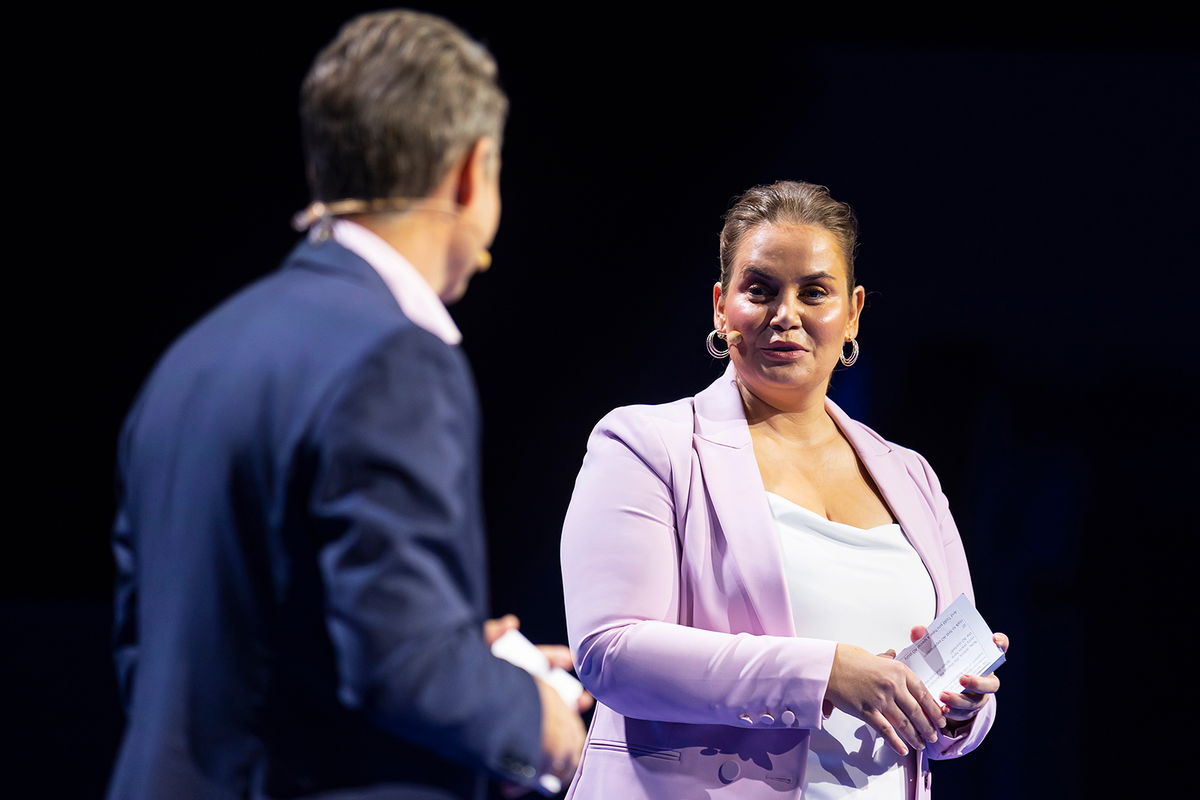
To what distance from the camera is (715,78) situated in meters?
3.10

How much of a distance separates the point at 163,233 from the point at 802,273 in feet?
4.85

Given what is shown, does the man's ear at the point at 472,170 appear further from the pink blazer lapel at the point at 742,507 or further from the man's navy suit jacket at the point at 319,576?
the pink blazer lapel at the point at 742,507

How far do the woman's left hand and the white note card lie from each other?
0.10 ft

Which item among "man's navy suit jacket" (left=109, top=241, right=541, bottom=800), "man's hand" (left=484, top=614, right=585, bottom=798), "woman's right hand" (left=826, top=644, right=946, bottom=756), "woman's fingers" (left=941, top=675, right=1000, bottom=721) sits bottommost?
"woman's fingers" (left=941, top=675, right=1000, bottom=721)

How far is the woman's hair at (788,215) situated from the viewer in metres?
2.06

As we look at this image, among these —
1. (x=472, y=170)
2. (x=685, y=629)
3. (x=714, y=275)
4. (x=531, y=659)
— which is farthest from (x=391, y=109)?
(x=714, y=275)

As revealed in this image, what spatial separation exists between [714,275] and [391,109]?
2101mm

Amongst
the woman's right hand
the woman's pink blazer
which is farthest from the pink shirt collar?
the woman's right hand

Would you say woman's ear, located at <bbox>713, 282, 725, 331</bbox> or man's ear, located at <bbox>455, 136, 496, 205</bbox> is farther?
woman's ear, located at <bbox>713, 282, 725, 331</bbox>

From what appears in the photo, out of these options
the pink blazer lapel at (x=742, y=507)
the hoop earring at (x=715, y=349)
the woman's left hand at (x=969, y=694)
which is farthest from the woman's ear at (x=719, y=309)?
the woman's left hand at (x=969, y=694)

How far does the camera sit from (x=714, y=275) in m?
3.15

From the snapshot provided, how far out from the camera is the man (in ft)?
3.23

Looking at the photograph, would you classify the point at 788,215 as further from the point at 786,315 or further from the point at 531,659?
the point at 531,659

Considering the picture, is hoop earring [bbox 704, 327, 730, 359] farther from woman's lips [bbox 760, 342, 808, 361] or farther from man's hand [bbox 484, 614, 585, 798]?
man's hand [bbox 484, 614, 585, 798]
